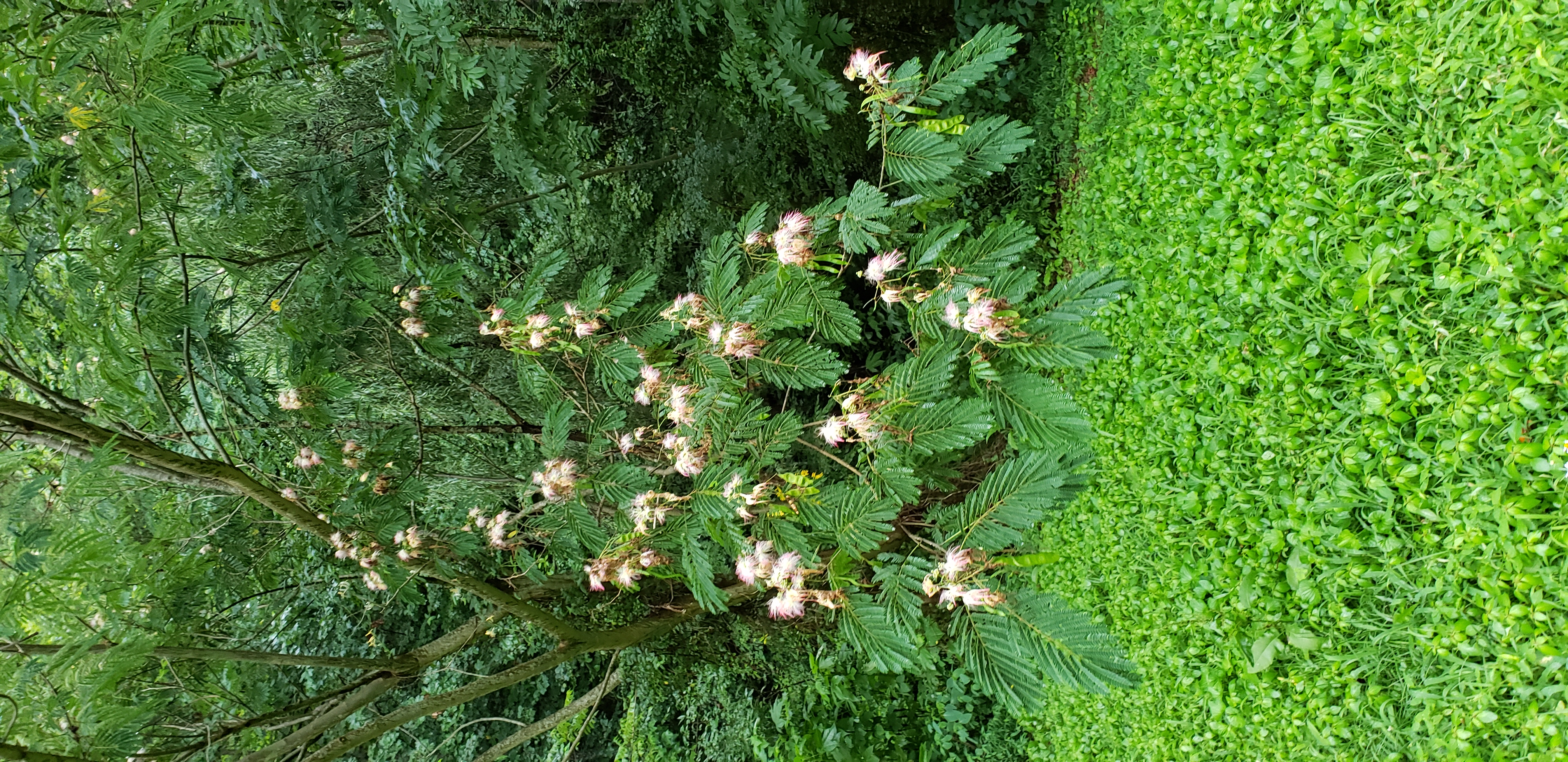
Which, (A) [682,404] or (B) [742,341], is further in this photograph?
(A) [682,404]

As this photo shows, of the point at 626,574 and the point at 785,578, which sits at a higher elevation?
the point at 626,574

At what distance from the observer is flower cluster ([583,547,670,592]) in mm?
2354

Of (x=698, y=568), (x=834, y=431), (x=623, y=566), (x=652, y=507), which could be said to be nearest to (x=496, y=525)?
(x=623, y=566)

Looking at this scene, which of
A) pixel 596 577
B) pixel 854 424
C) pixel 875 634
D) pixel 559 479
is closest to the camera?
pixel 875 634

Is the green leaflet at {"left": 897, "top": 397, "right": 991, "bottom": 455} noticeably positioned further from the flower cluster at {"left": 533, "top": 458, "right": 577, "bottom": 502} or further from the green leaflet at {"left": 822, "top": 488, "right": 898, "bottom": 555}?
the flower cluster at {"left": 533, "top": 458, "right": 577, "bottom": 502}

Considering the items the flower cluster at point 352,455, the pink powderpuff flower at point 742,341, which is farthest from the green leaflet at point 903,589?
the flower cluster at point 352,455

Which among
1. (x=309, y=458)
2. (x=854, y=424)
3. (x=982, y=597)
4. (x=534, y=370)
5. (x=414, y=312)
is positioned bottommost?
(x=982, y=597)

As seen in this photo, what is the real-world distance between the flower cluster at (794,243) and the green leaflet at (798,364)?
0.88ft

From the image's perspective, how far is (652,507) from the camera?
7.56 ft

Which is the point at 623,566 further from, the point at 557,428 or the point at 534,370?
the point at 534,370

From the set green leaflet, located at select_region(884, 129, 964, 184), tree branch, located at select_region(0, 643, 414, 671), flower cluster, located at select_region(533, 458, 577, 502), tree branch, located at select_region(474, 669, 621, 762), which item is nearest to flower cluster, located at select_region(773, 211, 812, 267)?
green leaflet, located at select_region(884, 129, 964, 184)

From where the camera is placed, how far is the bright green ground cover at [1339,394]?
155 centimetres

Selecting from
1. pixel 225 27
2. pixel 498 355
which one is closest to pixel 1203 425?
pixel 498 355

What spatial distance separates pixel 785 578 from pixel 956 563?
17.2 inches
